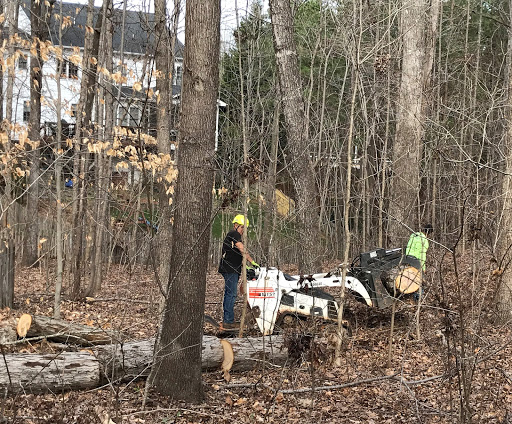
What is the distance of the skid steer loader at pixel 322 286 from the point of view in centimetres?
916

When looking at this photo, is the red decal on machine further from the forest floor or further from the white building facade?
the white building facade

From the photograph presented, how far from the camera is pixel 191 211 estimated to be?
254 inches

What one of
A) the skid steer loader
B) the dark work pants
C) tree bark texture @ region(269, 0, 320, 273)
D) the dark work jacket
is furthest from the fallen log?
tree bark texture @ region(269, 0, 320, 273)

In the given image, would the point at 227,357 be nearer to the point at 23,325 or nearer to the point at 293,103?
the point at 23,325

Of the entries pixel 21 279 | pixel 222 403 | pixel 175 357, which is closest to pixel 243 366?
pixel 222 403

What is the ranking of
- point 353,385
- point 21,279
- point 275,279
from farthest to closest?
point 21,279
point 275,279
point 353,385

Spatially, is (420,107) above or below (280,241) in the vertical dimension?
above

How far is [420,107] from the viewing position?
1211 cm

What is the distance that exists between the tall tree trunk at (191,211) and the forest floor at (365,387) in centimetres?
36

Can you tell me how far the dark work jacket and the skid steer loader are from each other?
72 centimetres

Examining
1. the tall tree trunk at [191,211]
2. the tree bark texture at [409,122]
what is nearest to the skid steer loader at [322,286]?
the tree bark texture at [409,122]

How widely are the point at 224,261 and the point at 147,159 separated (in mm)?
2577

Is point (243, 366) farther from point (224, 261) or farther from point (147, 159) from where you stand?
point (147, 159)

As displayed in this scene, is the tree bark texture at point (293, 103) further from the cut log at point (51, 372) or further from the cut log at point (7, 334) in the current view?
the cut log at point (7, 334)
